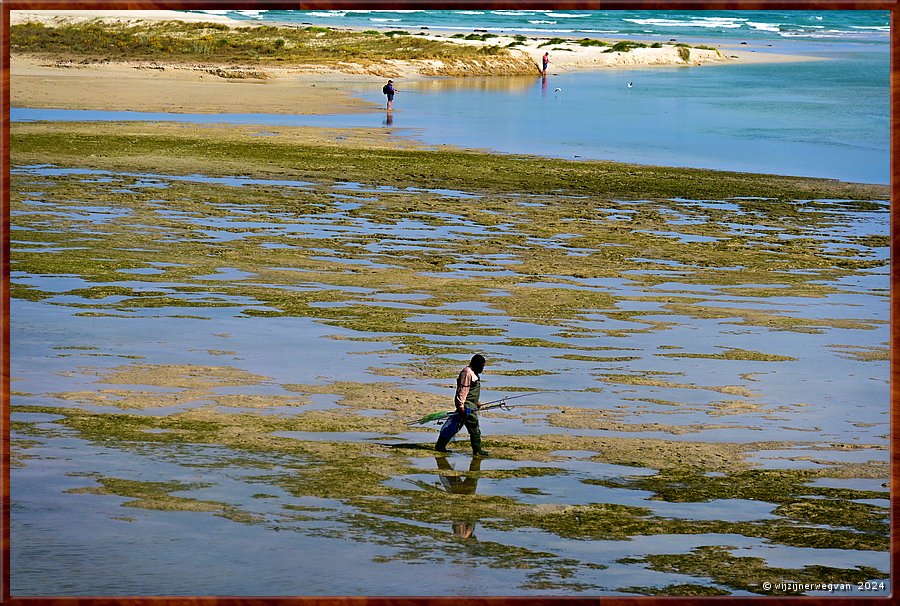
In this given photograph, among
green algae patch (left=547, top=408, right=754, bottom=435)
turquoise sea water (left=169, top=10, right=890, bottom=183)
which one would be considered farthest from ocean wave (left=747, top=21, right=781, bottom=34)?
green algae patch (left=547, top=408, right=754, bottom=435)

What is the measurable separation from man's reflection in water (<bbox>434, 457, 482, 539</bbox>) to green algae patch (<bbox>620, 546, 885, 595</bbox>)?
62.8 inches

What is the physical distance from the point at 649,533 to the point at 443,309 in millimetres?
9991

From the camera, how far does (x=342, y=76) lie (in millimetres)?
69625

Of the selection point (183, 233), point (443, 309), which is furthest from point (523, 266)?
point (183, 233)

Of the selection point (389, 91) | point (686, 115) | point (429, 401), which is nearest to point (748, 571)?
point (429, 401)

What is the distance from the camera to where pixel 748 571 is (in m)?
10.9

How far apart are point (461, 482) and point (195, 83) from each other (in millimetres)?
52238

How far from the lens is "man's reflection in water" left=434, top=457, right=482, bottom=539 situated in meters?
11.8

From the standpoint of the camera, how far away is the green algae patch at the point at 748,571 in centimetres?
1060

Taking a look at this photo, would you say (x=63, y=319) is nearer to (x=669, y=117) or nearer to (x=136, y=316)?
(x=136, y=316)

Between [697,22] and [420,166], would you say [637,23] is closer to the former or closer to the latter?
[697,22]

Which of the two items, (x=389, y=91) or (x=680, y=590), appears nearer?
(x=680, y=590)

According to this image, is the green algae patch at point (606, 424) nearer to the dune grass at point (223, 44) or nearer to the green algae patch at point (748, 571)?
the green algae patch at point (748, 571)

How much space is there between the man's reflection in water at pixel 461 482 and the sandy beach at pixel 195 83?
3447cm
